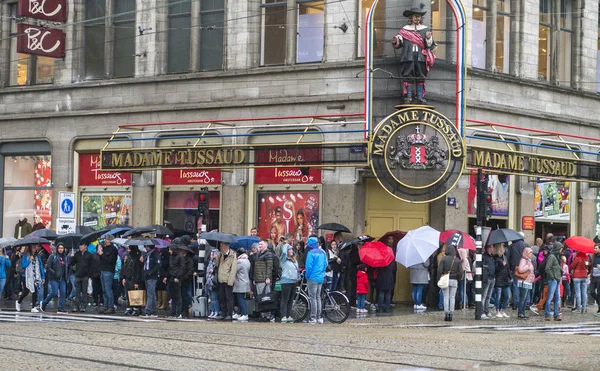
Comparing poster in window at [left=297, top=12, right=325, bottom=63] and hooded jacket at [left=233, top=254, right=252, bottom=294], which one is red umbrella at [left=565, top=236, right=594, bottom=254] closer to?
hooded jacket at [left=233, top=254, right=252, bottom=294]

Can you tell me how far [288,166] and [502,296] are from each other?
7.01m

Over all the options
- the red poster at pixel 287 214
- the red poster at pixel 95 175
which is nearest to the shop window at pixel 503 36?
the red poster at pixel 287 214

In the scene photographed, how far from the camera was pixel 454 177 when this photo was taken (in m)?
30.7

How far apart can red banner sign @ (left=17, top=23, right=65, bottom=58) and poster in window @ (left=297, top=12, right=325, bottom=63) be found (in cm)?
823

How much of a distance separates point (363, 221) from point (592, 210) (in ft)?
31.6

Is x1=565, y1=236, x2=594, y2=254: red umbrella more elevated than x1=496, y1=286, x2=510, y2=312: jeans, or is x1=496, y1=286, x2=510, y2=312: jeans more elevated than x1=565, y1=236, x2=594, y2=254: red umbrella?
x1=565, y1=236, x2=594, y2=254: red umbrella

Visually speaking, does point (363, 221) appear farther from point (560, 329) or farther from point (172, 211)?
point (560, 329)

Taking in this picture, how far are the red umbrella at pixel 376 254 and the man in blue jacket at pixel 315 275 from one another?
12.6 ft

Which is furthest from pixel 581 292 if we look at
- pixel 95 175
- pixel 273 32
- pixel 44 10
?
pixel 44 10

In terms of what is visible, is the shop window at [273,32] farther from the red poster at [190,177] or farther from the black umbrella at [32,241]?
the black umbrella at [32,241]

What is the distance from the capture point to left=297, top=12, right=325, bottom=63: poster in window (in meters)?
32.9

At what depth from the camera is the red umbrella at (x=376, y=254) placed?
92.7 feet

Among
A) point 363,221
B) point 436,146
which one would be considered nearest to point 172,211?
point 363,221

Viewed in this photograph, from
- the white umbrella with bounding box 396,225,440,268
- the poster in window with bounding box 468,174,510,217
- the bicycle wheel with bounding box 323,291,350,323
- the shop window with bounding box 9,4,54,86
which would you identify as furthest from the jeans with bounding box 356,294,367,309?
the shop window with bounding box 9,4,54,86
